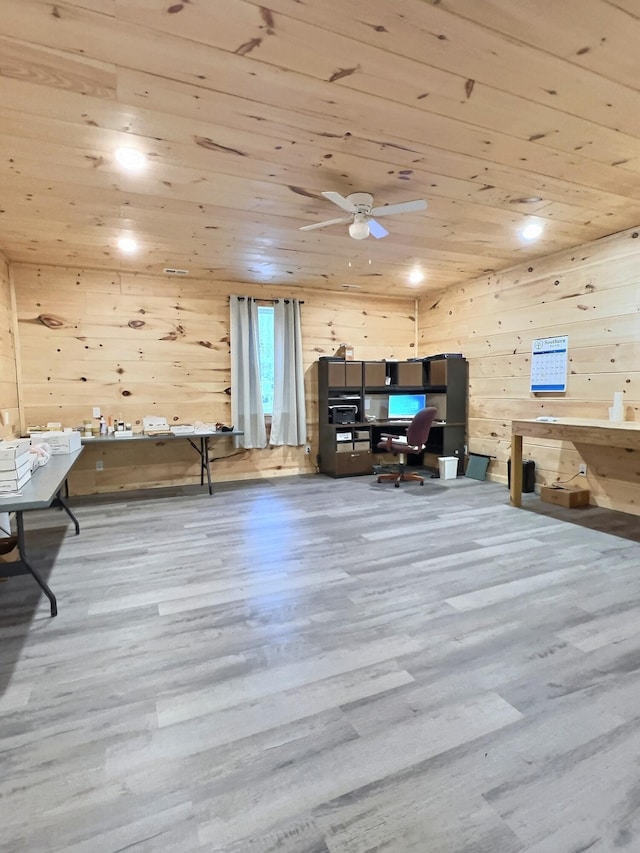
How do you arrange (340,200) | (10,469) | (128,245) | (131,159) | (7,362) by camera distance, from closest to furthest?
(10,469) → (131,159) → (340,200) → (128,245) → (7,362)

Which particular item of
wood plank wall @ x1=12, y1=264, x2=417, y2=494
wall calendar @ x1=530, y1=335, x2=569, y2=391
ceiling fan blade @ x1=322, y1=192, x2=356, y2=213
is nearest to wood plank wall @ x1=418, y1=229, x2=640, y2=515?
wall calendar @ x1=530, y1=335, x2=569, y2=391

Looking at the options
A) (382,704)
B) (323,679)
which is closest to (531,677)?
(382,704)

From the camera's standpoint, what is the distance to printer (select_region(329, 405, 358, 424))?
570cm

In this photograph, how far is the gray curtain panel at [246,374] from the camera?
18.2 feet

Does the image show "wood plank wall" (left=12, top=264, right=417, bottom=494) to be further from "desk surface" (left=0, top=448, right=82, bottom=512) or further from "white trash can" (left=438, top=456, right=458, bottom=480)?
"desk surface" (left=0, top=448, right=82, bottom=512)

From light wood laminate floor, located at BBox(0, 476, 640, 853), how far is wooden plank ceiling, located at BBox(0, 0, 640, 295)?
2525 mm

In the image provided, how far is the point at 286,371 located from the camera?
585cm

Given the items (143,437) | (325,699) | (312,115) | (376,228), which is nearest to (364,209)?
(376,228)

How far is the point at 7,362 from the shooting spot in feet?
14.3

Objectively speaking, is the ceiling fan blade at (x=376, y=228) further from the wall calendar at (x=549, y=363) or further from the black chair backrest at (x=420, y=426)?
the wall calendar at (x=549, y=363)

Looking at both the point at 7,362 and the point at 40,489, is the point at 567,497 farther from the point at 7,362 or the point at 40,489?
the point at 7,362

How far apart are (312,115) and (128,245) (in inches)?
104

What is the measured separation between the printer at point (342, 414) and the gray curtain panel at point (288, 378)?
1.40ft

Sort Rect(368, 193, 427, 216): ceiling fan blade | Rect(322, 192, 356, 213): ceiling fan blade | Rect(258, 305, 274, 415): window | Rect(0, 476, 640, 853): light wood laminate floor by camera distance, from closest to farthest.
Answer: Rect(0, 476, 640, 853): light wood laminate floor
Rect(322, 192, 356, 213): ceiling fan blade
Rect(368, 193, 427, 216): ceiling fan blade
Rect(258, 305, 274, 415): window
